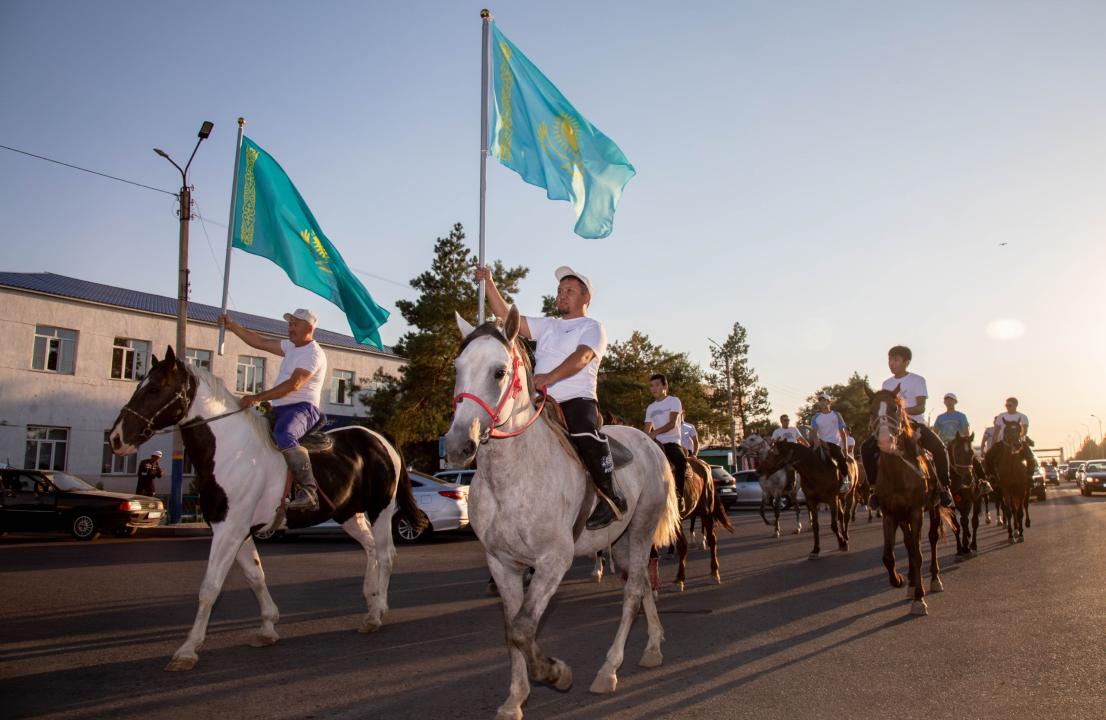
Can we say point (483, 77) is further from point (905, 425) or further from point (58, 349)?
point (58, 349)

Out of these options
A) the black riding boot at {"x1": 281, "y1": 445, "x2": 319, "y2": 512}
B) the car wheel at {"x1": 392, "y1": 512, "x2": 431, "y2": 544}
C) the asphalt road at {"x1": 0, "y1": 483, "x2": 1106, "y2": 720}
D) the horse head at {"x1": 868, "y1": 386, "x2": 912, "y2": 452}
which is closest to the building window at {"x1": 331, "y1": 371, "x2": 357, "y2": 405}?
the car wheel at {"x1": 392, "y1": 512, "x2": 431, "y2": 544}

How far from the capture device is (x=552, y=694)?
5.29 m

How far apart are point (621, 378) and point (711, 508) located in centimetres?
3818

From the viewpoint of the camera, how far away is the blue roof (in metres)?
33.0

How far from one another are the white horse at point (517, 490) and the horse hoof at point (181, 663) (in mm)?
2692

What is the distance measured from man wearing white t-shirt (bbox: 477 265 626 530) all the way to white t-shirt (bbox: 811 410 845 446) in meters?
11.0

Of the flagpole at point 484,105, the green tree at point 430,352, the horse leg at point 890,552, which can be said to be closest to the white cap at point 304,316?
the flagpole at point 484,105

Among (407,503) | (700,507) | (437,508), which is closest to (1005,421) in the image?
(700,507)

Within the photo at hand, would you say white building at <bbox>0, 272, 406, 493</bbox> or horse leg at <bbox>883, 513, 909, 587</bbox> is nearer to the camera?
horse leg at <bbox>883, 513, 909, 587</bbox>

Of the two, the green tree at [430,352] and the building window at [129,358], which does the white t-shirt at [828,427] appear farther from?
the building window at [129,358]

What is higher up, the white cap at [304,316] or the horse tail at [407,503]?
the white cap at [304,316]

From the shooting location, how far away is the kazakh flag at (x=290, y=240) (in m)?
9.41

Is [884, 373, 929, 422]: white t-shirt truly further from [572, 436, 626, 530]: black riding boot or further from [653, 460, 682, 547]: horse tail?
[572, 436, 626, 530]: black riding boot

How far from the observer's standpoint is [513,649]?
15.1ft
